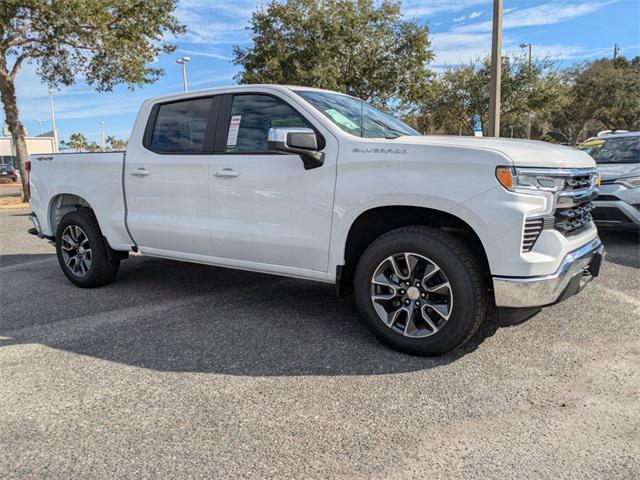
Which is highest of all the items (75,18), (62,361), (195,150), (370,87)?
(75,18)

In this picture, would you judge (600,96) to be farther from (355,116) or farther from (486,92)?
(355,116)

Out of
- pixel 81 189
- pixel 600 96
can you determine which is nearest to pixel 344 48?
pixel 81 189

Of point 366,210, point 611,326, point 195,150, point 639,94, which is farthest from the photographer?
point 639,94

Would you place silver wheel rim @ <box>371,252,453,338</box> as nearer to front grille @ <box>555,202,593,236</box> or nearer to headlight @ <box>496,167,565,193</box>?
headlight @ <box>496,167,565,193</box>

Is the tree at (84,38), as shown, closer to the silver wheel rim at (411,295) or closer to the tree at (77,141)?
the silver wheel rim at (411,295)

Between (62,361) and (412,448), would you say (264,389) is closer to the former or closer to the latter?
(412,448)

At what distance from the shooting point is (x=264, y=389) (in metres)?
3.14

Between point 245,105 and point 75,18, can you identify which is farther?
point 75,18

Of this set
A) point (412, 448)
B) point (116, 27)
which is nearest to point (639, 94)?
point (116, 27)

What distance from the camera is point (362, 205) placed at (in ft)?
11.9

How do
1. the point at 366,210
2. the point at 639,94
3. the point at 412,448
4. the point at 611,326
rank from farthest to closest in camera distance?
the point at 639,94
the point at 611,326
the point at 366,210
the point at 412,448

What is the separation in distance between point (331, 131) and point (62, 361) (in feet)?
8.37

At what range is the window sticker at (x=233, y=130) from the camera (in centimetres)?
431

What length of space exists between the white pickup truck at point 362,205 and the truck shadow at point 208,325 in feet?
1.15
